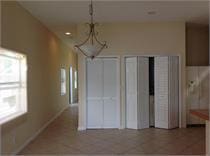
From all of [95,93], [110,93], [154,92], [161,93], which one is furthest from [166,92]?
[95,93]

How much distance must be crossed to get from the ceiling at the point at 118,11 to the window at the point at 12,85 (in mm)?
1078

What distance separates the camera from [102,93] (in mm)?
6465

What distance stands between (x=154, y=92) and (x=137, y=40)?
144 centimetres

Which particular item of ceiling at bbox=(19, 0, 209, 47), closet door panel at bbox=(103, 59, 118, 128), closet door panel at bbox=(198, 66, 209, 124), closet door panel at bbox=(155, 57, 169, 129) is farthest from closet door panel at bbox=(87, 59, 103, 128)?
closet door panel at bbox=(198, 66, 209, 124)

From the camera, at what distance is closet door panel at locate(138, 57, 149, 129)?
249 inches

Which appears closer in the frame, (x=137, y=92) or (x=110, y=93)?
(x=137, y=92)

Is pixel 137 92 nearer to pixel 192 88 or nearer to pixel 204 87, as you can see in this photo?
pixel 192 88

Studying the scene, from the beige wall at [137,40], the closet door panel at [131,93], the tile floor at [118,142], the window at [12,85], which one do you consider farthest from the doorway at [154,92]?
the window at [12,85]

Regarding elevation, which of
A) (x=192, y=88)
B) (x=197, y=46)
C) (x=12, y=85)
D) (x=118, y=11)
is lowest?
(x=192, y=88)

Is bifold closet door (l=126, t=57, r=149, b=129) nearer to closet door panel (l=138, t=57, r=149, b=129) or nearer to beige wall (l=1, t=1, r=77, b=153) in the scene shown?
closet door panel (l=138, t=57, r=149, b=129)

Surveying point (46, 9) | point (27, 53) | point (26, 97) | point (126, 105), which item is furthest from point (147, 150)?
point (46, 9)

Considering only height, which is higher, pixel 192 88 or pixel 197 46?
pixel 197 46

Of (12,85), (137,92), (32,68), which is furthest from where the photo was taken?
(137,92)

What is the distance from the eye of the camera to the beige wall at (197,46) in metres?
7.18
